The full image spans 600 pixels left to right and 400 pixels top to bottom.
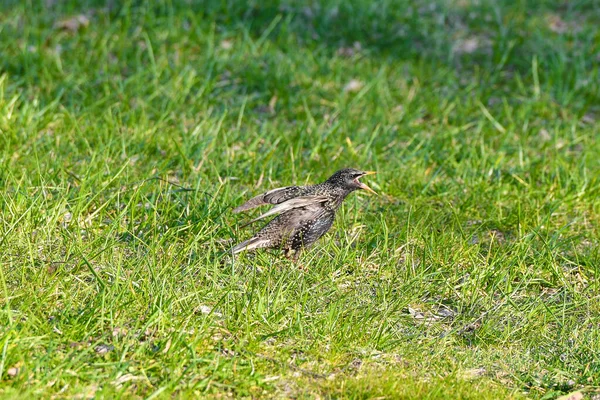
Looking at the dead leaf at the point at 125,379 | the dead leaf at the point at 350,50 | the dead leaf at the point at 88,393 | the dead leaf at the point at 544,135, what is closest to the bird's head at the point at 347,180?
the dead leaf at the point at 125,379

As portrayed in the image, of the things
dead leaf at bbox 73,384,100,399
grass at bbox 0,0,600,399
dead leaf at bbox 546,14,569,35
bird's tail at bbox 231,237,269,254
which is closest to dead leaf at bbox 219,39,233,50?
grass at bbox 0,0,600,399

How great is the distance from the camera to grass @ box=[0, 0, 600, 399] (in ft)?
15.1

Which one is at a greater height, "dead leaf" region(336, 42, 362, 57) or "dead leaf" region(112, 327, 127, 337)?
"dead leaf" region(112, 327, 127, 337)

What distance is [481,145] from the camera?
25.9 ft

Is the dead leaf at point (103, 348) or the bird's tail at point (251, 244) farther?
the bird's tail at point (251, 244)

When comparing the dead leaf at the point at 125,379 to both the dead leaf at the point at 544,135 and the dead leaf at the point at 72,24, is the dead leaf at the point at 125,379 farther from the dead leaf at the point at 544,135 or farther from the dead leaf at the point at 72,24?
the dead leaf at the point at 72,24

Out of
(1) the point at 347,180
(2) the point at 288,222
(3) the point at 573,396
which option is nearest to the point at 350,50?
(1) the point at 347,180

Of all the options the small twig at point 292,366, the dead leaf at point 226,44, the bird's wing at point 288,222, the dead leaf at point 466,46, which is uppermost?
the bird's wing at point 288,222

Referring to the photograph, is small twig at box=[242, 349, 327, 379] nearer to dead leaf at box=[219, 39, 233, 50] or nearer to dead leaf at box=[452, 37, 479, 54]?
dead leaf at box=[219, 39, 233, 50]

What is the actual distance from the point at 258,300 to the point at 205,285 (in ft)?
1.41

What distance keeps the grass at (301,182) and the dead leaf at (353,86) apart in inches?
3.1

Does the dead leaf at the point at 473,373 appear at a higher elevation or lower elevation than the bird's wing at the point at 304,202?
lower

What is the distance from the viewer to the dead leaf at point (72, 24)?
9.84m

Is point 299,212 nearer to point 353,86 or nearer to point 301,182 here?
point 301,182
